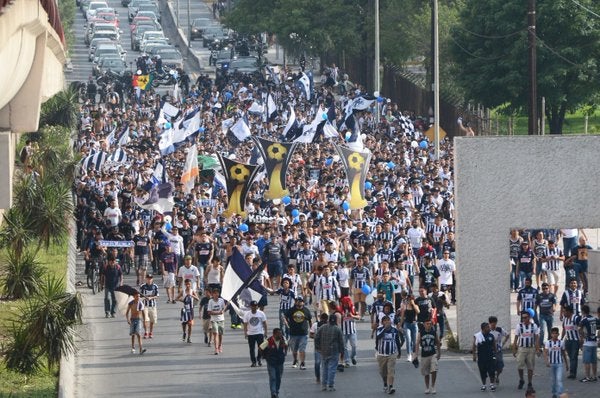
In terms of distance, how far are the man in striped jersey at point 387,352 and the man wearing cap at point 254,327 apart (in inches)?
90.0

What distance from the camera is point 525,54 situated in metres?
58.0

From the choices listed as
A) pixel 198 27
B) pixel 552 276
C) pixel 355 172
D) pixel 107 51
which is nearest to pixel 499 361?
pixel 552 276

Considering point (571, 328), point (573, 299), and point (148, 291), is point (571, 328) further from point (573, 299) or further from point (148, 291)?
point (148, 291)

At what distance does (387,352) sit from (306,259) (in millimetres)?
8267

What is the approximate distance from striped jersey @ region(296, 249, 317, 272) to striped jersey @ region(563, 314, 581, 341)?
8.13m

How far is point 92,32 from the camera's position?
9325 centimetres

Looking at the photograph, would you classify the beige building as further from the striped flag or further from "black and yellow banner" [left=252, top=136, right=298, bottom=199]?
the striped flag

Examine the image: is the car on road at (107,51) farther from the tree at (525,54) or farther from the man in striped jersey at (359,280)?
the man in striped jersey at (359,280)

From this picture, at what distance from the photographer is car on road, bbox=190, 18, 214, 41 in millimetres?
96500

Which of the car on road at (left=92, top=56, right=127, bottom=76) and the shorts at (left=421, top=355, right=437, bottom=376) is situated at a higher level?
the car on road at (left=92, top=56, right=127, bottom=76)

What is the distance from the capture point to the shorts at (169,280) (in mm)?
33906

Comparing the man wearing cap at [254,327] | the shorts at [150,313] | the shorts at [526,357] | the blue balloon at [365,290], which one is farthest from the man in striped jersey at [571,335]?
the shorts at [150,313]

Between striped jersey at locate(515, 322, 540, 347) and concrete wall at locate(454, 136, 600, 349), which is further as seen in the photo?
concrete wall at locate(454, 136, 600, 349)

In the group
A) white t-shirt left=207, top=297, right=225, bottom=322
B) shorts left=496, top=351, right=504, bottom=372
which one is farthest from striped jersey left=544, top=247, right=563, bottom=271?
shorts left=496, top=351, right=504, bottom=372
